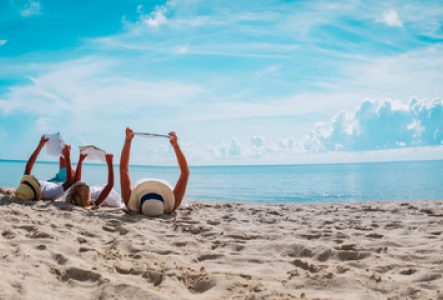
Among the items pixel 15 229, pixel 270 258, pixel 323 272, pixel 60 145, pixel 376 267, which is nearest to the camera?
pixel 323 272

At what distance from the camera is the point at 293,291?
3113mm

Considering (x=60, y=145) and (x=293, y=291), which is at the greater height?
(x=60, y=145)

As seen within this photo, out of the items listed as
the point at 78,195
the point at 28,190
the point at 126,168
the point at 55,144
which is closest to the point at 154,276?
the point at 126,168

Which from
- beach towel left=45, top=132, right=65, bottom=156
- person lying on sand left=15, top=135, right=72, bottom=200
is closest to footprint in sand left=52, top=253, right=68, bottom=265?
person lying on sand left=15, top=135, right=72, bottom=200

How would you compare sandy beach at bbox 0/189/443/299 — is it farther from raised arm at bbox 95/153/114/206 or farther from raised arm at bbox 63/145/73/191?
raised arm at bbox 63/145/73/191

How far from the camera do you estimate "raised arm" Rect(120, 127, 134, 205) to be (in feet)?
23.0

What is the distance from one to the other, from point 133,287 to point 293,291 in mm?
1236

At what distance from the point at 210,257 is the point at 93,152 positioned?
4641mm

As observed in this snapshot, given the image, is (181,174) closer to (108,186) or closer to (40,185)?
(108,186)

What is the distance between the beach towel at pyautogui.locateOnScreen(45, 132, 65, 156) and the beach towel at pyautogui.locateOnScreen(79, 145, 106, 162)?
1.77 feet

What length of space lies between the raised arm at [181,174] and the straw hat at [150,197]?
0.68 ft

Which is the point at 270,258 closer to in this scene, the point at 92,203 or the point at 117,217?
the point at 117,217

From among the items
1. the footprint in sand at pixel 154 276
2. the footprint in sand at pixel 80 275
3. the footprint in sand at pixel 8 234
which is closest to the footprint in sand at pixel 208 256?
the footprint in sand at pixel 154 276

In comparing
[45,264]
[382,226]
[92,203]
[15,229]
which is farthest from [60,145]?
[382,226]
